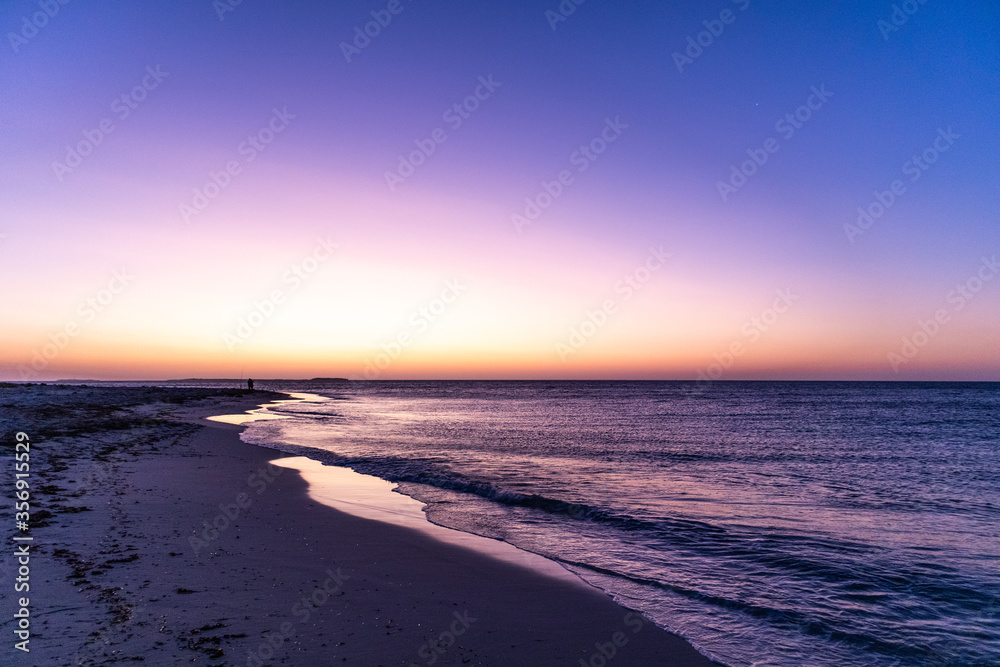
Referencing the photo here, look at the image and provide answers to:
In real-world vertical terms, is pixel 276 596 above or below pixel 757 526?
above

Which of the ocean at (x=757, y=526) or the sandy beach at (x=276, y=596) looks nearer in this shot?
the sandy beach at (x=276, y=596)

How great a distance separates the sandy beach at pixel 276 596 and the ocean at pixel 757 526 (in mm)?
1706

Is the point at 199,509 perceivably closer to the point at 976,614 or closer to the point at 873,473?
the point at 976,614

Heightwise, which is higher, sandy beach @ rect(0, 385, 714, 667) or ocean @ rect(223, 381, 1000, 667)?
sandy beach @ rect(0, 385, 714, 667)

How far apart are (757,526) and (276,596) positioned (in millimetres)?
11457

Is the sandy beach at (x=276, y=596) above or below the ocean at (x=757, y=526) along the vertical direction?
above

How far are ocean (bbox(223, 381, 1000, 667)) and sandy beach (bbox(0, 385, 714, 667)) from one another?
1706 millimetres

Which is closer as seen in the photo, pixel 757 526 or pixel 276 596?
pixel 276 596

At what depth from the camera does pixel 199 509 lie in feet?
40.7

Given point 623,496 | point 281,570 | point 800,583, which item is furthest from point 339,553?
point 623,496

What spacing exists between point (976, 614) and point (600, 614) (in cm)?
625

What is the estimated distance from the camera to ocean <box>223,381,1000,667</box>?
25.6 ft

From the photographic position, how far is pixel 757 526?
1335 cm

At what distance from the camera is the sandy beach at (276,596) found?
591cm
